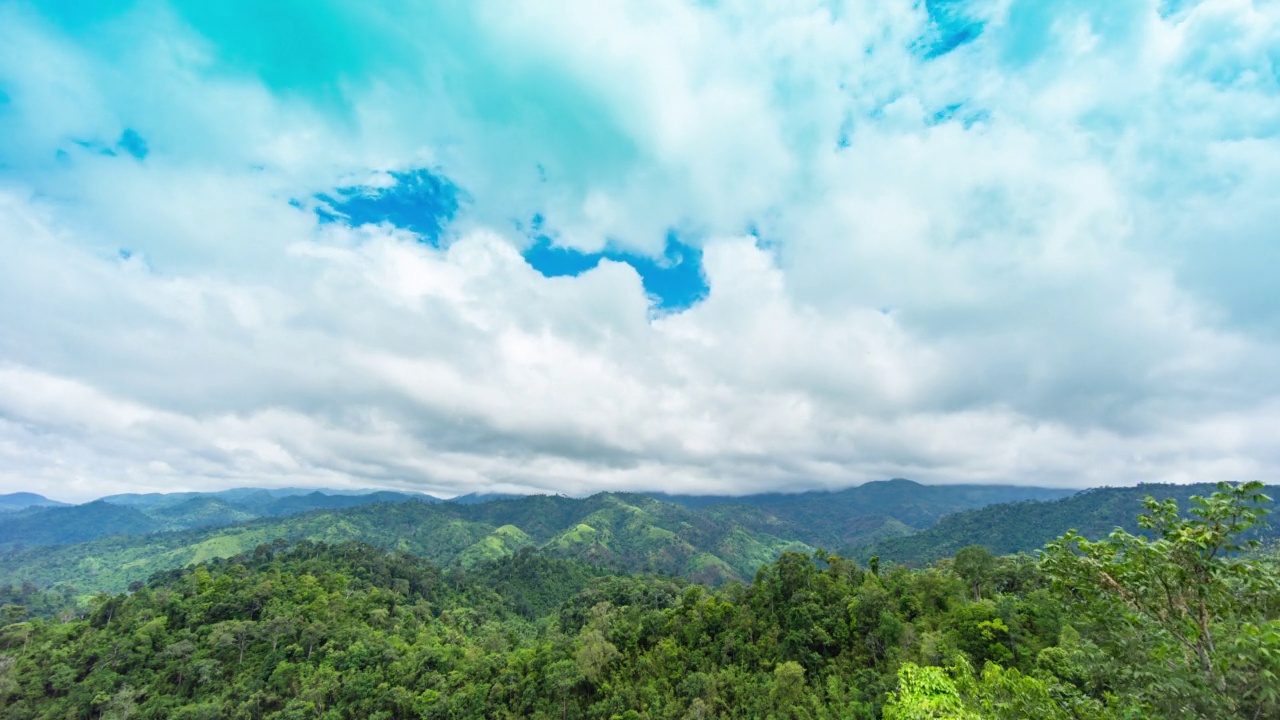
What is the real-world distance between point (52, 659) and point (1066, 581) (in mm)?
114730

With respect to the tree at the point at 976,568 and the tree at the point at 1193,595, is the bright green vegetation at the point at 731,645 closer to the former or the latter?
the tree at the point at 1193,595

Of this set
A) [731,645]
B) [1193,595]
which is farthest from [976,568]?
[1193,595]

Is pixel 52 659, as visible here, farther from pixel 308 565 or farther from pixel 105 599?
pixel 308 565

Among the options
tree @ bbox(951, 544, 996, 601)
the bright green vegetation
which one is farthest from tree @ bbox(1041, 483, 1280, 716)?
tree @ bbox(951, 544, 996, 601)

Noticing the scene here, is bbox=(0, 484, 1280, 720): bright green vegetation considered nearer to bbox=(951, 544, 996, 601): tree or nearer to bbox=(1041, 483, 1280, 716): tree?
bbox=(1041, 483, 1280, 716): tree

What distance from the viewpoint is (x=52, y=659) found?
6862 cm

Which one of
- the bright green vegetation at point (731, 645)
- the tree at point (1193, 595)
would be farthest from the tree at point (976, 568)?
the tree at point (1193, 595)

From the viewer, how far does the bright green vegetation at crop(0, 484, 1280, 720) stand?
31.0 feet

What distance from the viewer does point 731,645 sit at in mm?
57906

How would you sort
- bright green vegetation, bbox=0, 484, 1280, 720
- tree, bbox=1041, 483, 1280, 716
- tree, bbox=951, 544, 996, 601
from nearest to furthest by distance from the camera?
tree, bbox=1041, 483, 1280, 716, bright green vegetation, bbox=0, 484, 1280, 720, tree, bbox=951, 544, 996, 601

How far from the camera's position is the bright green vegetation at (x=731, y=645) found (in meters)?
9.46

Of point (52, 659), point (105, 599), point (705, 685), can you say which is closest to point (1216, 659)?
point (705, 685)

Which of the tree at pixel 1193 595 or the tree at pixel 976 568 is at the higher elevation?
the tree at pixel 1193 595

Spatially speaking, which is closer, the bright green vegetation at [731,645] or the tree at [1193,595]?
the tree at [1193,595]
